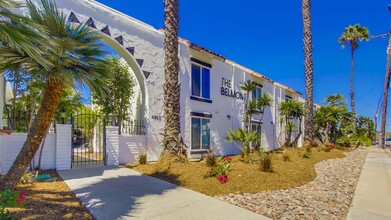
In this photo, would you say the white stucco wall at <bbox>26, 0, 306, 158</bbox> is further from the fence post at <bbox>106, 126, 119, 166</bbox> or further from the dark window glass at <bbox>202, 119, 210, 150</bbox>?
the fence post at <bbox>106, 126, 119, 166</bbox>

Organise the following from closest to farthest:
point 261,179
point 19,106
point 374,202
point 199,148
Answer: point 374,202 → point 261,179 → point 19,106 → point 199,148

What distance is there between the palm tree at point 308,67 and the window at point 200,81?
8.86 metres

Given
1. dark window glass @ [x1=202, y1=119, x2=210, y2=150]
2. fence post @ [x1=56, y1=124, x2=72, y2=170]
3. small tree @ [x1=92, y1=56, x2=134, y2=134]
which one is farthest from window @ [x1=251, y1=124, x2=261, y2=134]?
fence post @ [x1=56, y1=124, x2=72, y2=170]

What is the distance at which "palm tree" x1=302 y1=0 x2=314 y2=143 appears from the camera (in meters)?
18.6

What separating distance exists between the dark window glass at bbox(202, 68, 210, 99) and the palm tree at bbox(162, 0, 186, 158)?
520 centimetres

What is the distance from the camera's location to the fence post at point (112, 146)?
34.0 feet

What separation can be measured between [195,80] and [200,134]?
331 centimetres

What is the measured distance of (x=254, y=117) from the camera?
19.3m

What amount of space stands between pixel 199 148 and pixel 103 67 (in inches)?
388

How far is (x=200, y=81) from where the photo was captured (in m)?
14.9

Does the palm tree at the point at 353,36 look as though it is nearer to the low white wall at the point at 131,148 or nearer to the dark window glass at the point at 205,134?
the dark window glass at the point at 205,134

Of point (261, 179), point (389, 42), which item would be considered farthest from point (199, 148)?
point (389, 42)

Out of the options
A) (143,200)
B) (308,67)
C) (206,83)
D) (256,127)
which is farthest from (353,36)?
(143,200)

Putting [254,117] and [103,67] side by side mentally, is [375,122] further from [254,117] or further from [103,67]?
[103,67]
